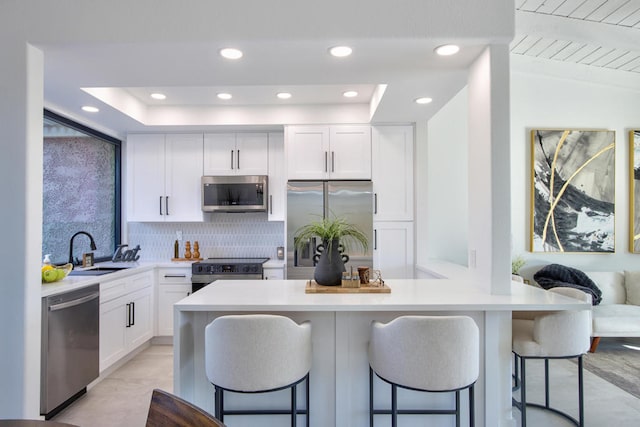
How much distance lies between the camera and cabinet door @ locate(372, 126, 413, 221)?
3.85 m

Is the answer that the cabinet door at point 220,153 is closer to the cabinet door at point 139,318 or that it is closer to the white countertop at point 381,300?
the cabinet door at point 139,318

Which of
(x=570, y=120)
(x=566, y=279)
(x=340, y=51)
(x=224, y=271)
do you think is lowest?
(x=566, y=279)

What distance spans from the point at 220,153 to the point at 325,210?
1434mm

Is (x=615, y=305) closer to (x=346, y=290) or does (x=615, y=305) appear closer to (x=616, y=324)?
(x=616, y=324)

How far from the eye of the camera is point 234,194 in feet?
13.5

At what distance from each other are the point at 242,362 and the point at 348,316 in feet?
2.23

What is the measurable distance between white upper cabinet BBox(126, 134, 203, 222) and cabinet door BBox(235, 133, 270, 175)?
46 cm

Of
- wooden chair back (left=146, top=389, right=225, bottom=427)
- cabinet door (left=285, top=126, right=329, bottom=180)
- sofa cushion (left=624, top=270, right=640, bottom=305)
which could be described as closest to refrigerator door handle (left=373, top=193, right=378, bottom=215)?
cabinet door (left=285, top=126, right=329, bottom=180)

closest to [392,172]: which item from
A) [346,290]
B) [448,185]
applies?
[448,185]

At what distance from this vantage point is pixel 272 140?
423 centimetres

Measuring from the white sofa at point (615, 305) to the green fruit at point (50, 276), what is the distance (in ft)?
15.0

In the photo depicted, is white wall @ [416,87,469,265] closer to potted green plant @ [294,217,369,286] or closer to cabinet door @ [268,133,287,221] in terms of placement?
cabinet door @ [268,133,287,221]

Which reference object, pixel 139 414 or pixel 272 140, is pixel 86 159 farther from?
pixel 139 414

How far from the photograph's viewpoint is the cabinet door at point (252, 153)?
13.8ft
